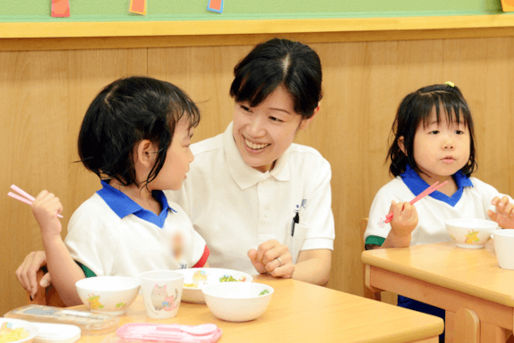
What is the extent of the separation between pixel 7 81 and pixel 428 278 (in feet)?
4.38

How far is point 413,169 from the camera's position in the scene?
94.3 inches

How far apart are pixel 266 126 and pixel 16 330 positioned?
0.94 m

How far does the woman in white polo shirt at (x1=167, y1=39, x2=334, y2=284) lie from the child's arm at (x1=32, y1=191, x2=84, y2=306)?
1.85 feet

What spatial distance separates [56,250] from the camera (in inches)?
59.0

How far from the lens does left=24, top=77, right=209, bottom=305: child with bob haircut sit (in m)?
1.60

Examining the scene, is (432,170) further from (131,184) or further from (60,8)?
(60,8)

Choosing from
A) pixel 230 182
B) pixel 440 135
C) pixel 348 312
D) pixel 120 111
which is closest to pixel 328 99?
pixel 440 135

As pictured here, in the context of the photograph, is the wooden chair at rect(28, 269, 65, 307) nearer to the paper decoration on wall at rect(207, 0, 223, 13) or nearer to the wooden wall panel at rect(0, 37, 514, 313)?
the wooden wall panel at rect(0, 37, 514, 313)

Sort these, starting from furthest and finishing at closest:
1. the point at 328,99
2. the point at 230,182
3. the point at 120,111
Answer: the point at 328,99 < the point at 230,182 < the point at 120,111

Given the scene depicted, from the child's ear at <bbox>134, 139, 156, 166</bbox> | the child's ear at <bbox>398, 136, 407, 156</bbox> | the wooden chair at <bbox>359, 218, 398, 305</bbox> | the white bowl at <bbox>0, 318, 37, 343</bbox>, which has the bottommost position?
the wooden chair at <bbox>359, 218, 398, 305</bbox>

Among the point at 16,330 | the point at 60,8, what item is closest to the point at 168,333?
the point at 16,330

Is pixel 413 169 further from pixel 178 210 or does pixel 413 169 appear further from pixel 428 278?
pixel 178 210

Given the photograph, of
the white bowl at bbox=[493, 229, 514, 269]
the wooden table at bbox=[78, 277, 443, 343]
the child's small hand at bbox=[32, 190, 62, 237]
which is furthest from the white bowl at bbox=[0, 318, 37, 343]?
the white bowl at bbox=[493, 229, 514, 269]

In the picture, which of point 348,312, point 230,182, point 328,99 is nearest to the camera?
point 348,312
